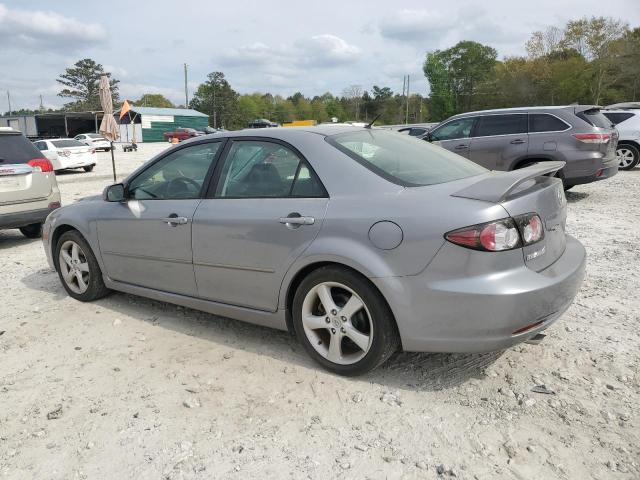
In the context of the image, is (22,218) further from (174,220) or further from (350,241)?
(350,241)

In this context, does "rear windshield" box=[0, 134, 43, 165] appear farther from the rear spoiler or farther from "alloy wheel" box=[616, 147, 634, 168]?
"alloy wheel" box=[616, 147, 634, 168]

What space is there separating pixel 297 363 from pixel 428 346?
973mm

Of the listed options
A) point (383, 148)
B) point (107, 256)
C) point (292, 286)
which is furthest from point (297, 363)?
point (107, 256)

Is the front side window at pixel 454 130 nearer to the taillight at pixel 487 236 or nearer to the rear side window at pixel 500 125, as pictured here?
the rear side window at pixel 500 125

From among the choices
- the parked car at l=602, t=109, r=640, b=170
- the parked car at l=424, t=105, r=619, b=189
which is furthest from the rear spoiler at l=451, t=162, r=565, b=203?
the parked car at l=602, t=109, r=640, b=170

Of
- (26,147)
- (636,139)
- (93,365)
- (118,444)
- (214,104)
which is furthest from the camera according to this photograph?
(214,104)

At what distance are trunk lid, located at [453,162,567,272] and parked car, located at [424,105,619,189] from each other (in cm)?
603

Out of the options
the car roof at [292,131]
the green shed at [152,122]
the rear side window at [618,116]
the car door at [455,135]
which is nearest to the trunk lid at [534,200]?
the car roof at [292,131]

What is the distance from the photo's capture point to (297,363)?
3.45m

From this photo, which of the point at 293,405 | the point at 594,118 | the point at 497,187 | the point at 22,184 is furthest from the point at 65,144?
the point at 497,187

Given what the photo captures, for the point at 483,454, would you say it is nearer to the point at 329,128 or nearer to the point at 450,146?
the point at 329,128

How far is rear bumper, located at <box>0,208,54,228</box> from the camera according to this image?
22.8 ft

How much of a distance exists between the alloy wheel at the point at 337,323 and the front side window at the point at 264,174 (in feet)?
2.04

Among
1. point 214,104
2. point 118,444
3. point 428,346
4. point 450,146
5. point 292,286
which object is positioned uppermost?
point 214,104
